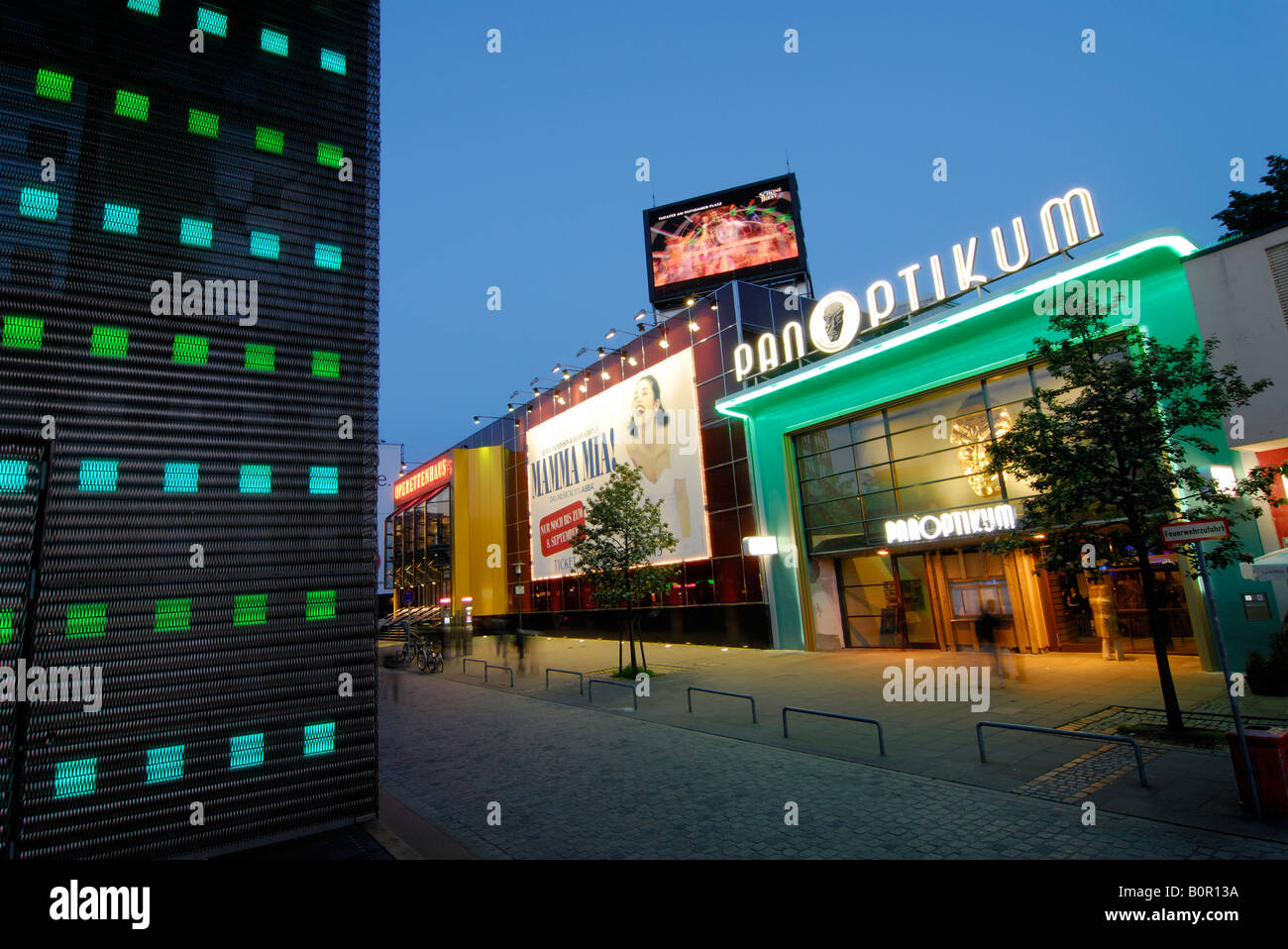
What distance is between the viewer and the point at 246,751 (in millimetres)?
6926

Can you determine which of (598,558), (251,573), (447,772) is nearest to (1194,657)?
(598,558)

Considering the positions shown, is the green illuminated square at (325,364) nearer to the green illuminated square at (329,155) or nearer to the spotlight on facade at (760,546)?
the green illuminated square at (329,155)

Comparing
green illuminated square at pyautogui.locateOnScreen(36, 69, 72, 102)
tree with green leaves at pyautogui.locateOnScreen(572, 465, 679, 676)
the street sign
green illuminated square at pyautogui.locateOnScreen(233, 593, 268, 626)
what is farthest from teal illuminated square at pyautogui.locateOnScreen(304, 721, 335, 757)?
tree with green leaves at pyautogui.locateOnScreen(572, 465, 679, 676)

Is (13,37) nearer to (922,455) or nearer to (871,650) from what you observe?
(922,455)

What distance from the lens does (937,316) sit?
17.4 metres

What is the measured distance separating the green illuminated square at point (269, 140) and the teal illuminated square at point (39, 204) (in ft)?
7.65

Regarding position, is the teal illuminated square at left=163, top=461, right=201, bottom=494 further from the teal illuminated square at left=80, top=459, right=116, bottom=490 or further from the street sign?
the street sign

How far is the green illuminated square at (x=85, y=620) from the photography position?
6.26 meters

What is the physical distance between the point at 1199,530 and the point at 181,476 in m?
11.6

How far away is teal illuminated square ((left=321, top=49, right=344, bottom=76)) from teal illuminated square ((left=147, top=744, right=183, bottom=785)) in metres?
8.93

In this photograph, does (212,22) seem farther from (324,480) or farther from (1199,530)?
(1199,530)

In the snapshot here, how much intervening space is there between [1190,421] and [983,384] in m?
8.91

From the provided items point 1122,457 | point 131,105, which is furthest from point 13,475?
point 1122,457

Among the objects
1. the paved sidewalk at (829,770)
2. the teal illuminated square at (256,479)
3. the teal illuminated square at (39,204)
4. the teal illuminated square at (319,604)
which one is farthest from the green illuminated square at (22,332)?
the paved sidewalk at (829,770)
